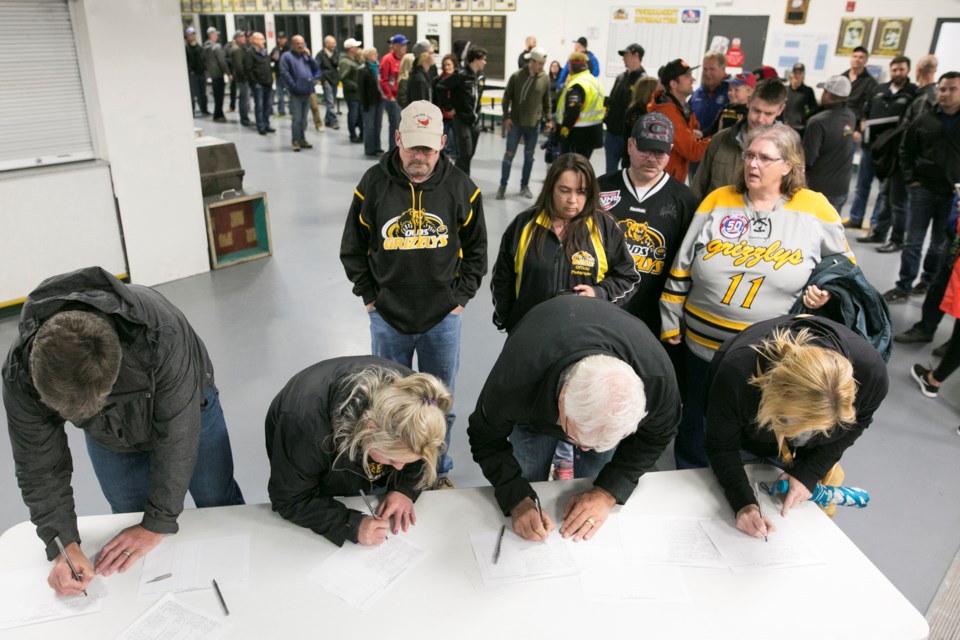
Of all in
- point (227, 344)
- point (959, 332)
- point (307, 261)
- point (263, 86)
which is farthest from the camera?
point (263, 86)

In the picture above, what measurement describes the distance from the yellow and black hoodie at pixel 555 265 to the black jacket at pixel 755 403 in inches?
23.3

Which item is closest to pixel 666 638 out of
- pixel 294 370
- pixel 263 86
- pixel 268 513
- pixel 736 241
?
pixel 268 513

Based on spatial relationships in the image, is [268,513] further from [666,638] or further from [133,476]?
[666,638]

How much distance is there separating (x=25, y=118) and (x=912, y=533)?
487 centimetres

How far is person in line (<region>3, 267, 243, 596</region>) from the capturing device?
1.25m

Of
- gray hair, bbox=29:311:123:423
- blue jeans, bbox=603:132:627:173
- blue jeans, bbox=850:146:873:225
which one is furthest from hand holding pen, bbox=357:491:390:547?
blue jeans, bbox=850:146:873:225

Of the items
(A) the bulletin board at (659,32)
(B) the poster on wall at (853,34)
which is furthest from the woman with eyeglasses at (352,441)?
(A) the bulletin board at (659,32)

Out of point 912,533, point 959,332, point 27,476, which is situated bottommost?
point 912,533

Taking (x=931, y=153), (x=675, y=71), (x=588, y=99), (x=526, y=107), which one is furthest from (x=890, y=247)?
(x=526, y=107)

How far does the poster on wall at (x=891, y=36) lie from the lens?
800cm

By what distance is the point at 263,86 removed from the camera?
9891 mm

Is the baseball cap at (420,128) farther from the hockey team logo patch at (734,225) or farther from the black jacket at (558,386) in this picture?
the hockey team logo patch at (734,225)

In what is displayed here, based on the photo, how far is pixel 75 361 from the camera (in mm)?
1227

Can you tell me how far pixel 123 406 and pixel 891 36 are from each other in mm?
9484
